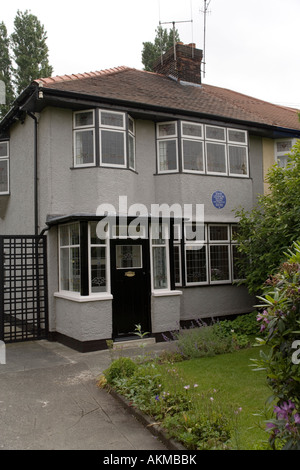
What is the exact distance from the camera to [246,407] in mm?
5242

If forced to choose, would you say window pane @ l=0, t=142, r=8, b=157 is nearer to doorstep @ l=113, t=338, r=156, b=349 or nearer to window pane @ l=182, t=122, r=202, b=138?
window pane @ l=182, t=122, r=202, b=138

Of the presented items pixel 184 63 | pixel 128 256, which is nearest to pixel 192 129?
pixel 128 256

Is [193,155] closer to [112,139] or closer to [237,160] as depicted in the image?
[237,160]

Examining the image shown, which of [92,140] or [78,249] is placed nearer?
[78,249]

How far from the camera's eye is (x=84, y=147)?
10297mm

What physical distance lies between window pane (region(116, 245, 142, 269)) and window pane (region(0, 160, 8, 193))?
5.58 metres

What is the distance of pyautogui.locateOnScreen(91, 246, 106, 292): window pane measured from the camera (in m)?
9.15

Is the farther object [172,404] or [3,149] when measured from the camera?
[3,149]

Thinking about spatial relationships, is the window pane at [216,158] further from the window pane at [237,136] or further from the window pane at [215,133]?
the window pane at [237,136]

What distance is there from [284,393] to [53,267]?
310 inches

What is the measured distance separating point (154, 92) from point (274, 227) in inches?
228

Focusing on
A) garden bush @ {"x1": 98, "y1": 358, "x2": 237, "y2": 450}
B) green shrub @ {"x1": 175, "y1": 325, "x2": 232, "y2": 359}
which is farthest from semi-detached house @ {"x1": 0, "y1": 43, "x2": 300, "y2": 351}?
garden bush @ {"x1": 98, "y1": 358, "x2": 237, "y2": 450}

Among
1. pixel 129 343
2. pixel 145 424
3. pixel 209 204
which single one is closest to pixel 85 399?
pixel 145 424

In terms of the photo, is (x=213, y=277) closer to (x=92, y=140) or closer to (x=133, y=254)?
(x=133, y=254)
